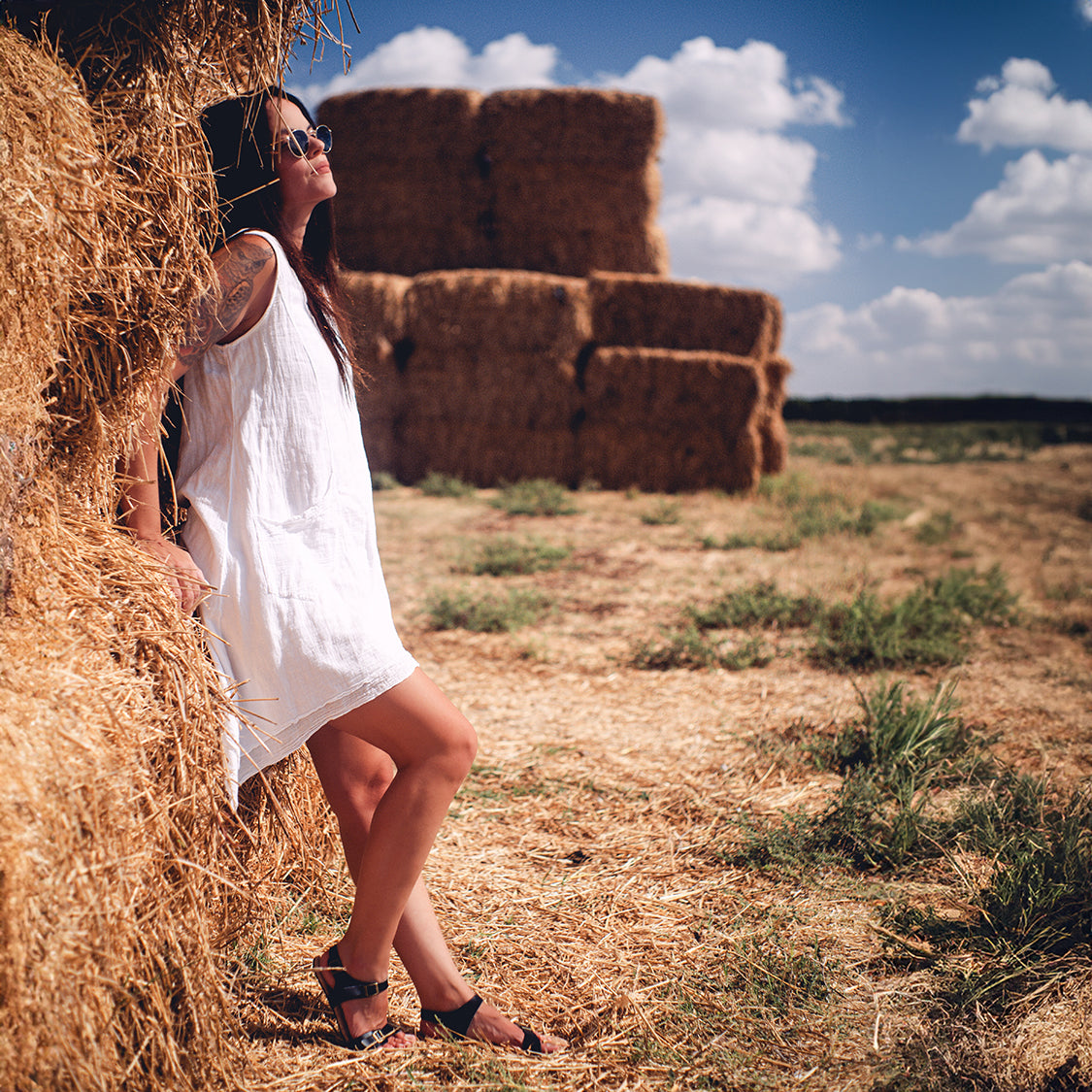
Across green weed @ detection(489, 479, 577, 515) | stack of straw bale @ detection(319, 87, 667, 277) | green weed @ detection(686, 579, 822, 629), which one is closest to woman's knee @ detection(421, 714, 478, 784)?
green weed @ detection(686, 579, 822, 629)

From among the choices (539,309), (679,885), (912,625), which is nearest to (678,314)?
(539,309)

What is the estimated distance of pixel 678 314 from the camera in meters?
10.5

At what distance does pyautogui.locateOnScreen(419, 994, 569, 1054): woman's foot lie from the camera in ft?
5.71

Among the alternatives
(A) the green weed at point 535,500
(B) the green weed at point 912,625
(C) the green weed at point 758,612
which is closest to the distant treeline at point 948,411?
(A) the green weed at point 535,500

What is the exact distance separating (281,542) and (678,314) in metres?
9.58

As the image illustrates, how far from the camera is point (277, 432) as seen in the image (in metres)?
1.60

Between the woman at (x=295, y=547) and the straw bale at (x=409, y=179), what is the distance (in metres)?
9.81

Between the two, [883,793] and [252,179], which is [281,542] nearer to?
[252,179]

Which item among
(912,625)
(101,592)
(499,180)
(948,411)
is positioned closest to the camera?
A: (101,592)

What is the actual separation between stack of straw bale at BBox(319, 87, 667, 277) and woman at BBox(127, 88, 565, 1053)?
31.6 feet

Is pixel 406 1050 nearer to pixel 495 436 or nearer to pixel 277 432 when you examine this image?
pixel 277 432

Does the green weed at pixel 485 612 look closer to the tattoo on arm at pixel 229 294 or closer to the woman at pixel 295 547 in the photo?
the woman at pixel 295 547

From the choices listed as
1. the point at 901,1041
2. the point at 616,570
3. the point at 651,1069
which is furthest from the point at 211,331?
the point at 616,570

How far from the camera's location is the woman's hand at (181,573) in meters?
1.62
